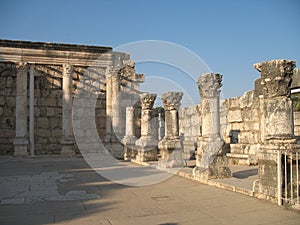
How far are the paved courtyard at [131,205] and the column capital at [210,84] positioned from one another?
7.35ft

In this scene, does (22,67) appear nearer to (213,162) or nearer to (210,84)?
(210,84)

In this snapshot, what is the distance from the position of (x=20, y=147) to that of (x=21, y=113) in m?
1.66

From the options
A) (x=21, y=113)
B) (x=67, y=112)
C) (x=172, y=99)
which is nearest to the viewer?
(x=172, y=99)

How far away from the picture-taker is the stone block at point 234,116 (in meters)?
12.3

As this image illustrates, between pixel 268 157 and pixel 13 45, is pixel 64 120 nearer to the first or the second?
pixel 13 45

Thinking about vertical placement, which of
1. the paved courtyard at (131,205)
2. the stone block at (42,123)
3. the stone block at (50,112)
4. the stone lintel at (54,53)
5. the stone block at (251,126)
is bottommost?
the paved courtyard at (131,205)

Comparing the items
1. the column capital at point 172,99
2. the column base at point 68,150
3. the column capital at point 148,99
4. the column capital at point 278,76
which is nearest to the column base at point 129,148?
the column capital at point 148,99

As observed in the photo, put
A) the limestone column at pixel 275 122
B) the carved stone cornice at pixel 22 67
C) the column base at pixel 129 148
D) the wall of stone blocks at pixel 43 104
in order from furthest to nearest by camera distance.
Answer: the wall of stone blocks at pixel 43 104 → the carved stone cornice at pixel 22 67 → the column base at pixel 129 148 → the limestone column at pixel 275 122

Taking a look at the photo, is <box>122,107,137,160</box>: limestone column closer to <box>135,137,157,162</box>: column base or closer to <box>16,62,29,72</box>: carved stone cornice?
<box>135,137,157,162</box>: column base

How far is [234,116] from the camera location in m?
12.5

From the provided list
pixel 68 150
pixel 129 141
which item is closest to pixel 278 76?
pixel 129 141

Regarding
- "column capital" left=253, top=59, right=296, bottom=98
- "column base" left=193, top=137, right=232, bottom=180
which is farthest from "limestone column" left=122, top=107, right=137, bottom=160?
"column capital" left=253, top=59, right=296, bottom=98

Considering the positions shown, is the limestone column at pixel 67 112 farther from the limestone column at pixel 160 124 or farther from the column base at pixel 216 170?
the column base at pixel 216 170

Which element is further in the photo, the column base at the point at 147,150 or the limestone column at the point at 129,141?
the limestone column at the point at 129,141
